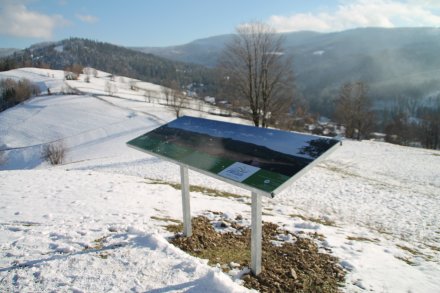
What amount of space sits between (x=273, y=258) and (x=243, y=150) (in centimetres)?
261

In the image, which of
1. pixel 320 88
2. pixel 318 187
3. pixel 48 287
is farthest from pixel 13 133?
pixel 320 88

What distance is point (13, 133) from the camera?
196ft

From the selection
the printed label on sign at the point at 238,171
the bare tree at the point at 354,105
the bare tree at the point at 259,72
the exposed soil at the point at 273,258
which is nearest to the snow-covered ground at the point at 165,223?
the exposed soil at the point at 273,258

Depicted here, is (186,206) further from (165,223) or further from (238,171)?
(238,171)

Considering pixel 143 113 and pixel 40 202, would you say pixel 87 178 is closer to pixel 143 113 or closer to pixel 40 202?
pixel 40 202

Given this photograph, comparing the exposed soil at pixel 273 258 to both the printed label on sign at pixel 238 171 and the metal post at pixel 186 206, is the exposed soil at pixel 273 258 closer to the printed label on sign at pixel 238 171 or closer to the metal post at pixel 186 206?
the metal post at pixel 186 206

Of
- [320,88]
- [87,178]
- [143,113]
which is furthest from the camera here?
[320,88]

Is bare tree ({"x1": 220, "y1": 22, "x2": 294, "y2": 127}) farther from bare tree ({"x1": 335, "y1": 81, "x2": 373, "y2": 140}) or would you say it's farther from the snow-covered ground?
bare tree ({"x1": 335, "y1": 81, "x2": 373, "y2": 140})

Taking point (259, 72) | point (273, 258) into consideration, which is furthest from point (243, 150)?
point (259, 72)

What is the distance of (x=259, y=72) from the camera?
1000 inches

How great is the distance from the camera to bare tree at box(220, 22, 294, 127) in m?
24.8

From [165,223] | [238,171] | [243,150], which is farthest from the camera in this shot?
[165,223]

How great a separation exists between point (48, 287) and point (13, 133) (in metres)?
66.6

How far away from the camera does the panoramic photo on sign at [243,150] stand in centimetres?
450
